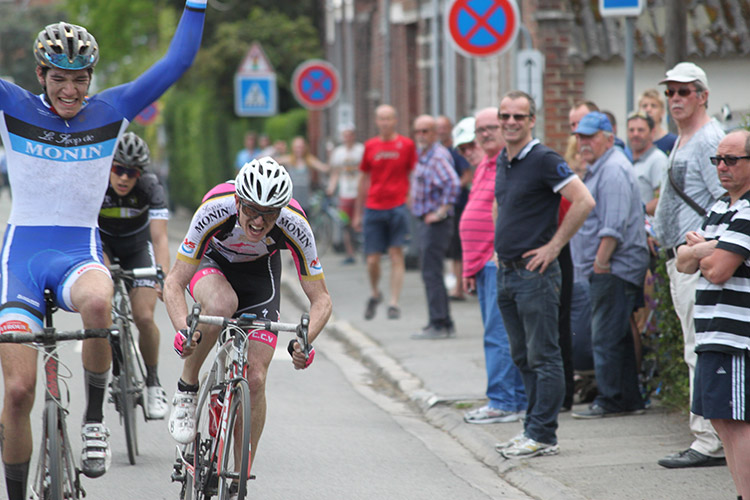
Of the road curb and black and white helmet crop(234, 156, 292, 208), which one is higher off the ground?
black and white helmet crop(234, 156, 292, 208)

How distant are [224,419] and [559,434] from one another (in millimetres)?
3089

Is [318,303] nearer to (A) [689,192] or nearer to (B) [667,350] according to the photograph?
(A) [689,192]

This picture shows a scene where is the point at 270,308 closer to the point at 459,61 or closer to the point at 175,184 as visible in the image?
the point at 459,61

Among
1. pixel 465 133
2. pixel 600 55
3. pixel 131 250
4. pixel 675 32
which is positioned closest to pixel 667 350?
pixel 675 32

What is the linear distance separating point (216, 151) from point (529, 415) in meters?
24.3

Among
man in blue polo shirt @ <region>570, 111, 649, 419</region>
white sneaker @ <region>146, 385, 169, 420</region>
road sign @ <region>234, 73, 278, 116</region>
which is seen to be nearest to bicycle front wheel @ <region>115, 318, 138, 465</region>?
white sneaker @ <region>146, 385, 169, 420</region>

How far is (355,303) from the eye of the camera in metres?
14.9

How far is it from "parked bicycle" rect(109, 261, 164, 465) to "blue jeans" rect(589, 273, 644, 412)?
287 cm

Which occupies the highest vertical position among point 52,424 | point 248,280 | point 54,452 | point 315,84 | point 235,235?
point 315,84

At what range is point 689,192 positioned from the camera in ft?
22.5

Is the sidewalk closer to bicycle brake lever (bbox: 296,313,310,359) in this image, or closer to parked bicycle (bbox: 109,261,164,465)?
bicycle brake lever (bbox: 296,313,310,359)

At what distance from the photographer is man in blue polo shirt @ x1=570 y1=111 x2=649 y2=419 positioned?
781cm

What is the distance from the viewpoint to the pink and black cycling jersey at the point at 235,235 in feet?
17.7

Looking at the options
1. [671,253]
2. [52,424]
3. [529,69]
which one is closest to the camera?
[52,424]
